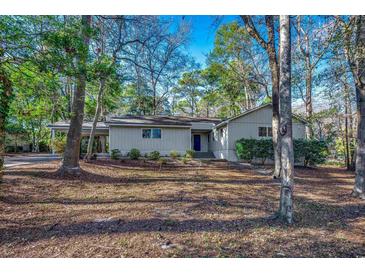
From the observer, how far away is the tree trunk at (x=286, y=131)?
3.94 meters

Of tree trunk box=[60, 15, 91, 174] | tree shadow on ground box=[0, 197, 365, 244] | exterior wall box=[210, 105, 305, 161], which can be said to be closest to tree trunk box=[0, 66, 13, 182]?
tree shadow on ground box=[0, 197, 365, 244]

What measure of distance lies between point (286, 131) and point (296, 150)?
1153cm

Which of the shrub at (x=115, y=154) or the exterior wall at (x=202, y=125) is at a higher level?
the exterior wall at (x=202, y=125)

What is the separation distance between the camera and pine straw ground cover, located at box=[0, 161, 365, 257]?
2.84m

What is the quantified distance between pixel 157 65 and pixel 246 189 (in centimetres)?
889

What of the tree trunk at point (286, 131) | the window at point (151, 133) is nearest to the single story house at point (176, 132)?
the window at point (151, 133)

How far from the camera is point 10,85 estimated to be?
14.7ft

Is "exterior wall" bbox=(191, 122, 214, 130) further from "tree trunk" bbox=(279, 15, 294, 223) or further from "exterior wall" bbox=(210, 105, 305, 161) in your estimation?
"tree trunk" bbox=(279, 15, 294, 223)

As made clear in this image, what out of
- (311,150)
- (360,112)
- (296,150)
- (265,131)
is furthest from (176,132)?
(360,112)

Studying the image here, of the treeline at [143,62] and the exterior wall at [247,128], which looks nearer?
the treeline at [143,62]

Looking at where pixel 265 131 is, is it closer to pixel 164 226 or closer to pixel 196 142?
pixel 196 142

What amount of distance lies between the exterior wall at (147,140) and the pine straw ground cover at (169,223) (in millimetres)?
9280

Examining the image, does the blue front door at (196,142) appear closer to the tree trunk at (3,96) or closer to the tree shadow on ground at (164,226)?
the tree shadow on ground at (164,226)
